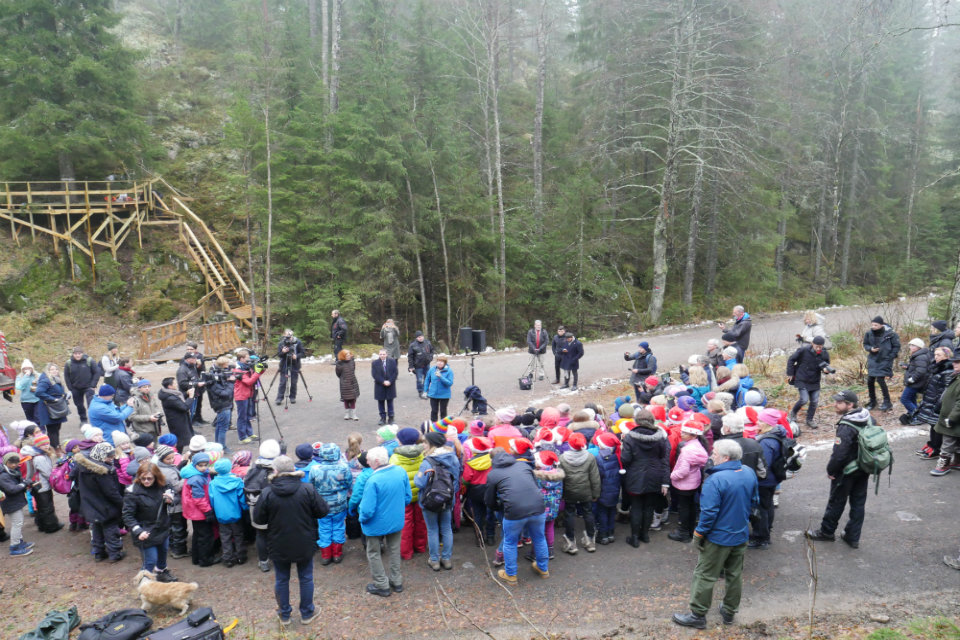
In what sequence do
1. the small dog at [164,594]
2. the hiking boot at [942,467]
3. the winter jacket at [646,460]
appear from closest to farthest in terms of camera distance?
1. the small dog at [164,594]
2. the winter jacket at [646,460]
3. the hiking boot at [942,467]

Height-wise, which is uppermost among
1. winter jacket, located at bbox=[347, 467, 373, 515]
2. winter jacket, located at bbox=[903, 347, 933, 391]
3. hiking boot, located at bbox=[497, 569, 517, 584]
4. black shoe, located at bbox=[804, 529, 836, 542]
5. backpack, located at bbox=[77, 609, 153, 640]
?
winter jacket, located at bbox=[903, 347, 933, 391]

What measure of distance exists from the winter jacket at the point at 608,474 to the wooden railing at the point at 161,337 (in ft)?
57.3

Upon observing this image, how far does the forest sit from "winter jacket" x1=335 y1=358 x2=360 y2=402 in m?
9.73

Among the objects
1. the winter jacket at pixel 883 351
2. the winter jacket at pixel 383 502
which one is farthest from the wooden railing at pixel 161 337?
the winter jacket at pixel 883 351

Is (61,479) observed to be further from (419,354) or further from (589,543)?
(419,354)

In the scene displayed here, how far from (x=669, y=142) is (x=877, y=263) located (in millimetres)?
19894

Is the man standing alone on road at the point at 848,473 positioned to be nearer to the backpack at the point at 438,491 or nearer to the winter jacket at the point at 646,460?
the winter jacket at the point at 646,460

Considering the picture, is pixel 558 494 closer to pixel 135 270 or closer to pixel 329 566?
pixel 329 566

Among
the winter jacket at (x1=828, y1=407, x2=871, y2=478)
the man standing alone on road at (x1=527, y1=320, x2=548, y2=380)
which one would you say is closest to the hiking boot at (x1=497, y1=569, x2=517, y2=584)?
the winter jacket at (x1=828, y1=407, x2=871, y2=478)

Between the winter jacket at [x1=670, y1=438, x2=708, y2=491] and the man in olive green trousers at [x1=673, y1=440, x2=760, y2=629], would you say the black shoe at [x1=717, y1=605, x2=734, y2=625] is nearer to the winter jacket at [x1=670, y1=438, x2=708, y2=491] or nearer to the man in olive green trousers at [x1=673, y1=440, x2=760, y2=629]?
the man in olive green trousers at [x1=673, y1=440, x2=760, y2=629]

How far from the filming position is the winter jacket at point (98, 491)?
245 inches

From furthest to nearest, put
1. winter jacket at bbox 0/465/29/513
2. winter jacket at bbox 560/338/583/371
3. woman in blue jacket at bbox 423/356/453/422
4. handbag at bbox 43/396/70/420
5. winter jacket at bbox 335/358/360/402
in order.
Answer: winter jacket at bbox 560/338/583/371 < winter jacket at bbox 335/358/360/402 < woman in blue jacket at bbox 423/356/453/422 < handbag at bbox 43/396/70/420 < winter jacket at bbox 0/465/29/513

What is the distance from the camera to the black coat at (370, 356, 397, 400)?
1134 centimetres

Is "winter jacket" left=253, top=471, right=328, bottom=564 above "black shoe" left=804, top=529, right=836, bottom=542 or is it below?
above
